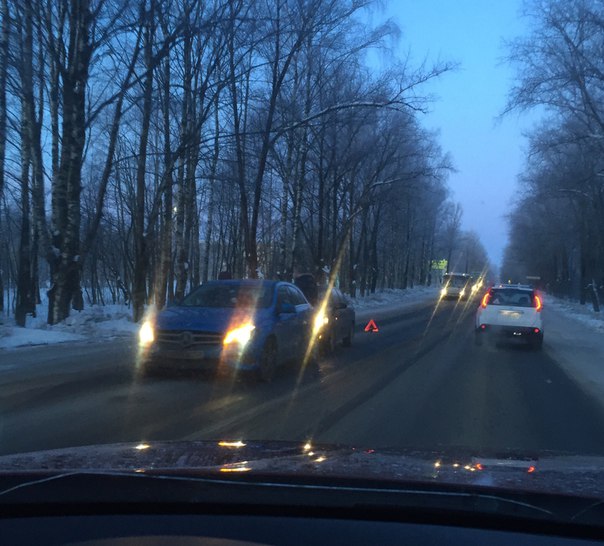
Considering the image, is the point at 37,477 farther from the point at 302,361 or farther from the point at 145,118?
the point at 145,118

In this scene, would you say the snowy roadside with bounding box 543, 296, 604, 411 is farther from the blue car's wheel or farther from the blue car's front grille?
the blue car's front grille

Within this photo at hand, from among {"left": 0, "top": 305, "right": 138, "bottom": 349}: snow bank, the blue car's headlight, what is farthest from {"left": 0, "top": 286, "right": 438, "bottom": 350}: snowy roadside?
the blue car's headlight

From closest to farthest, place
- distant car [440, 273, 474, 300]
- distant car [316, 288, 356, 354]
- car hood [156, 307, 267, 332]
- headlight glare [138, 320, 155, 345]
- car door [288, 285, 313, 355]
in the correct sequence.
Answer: car hood [156, 307, 267, 332], headlight glare [138, 320, 155, 345], car door [288, 285, 313, 355], distant car [316, 288, 356, 354], distant car [440, 273, 474, 300]

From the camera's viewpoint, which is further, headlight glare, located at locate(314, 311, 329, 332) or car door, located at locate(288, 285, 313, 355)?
headlight glare, located at locate(314, 311, 329, 332)

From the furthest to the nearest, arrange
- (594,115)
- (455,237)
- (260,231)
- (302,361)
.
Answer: (455,237)
(260,231)
(594,115)
(302,361)

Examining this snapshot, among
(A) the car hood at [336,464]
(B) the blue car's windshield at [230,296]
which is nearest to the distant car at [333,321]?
(B) the blue car's windshield at [230,296]

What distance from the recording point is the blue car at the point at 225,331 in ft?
34.0

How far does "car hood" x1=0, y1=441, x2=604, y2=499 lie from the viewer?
3.32m

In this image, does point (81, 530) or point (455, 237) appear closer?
point (81, 530)

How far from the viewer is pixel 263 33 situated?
22359 mm

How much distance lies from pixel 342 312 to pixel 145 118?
9968mm

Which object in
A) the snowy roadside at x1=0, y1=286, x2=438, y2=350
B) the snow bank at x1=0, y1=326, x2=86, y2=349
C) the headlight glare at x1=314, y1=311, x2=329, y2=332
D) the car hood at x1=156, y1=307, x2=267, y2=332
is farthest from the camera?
the snowy roadside at x1=0, y1=286, x2=438, y2=350

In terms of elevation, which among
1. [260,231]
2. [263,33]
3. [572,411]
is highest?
[263,33]

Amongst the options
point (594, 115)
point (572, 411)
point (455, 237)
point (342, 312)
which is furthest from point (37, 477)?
point (455, 237)
